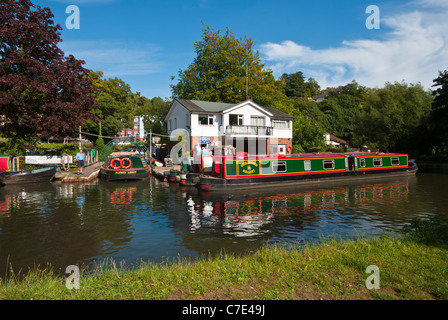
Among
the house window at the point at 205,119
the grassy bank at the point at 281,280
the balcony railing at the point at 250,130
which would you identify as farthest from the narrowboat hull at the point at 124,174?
the grassy bank at the point at 281,280

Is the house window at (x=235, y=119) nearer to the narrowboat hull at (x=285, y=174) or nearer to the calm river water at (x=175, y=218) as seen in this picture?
the narrowboat hull at (x=285, y=174)

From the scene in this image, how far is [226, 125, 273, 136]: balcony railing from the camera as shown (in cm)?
3319

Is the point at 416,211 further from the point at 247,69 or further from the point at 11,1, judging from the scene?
the point at 247,69

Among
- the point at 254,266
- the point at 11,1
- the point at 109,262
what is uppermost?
the point at 11,1

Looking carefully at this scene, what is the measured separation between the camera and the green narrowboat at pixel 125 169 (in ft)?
76.2

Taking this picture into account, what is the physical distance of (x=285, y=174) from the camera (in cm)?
2134

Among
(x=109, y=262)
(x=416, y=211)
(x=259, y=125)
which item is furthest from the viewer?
(x=259, y=125)

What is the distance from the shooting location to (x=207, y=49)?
46.7 meters

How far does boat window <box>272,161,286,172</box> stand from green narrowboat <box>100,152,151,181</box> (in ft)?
35.8

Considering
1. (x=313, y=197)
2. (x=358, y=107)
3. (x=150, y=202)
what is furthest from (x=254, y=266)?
(x=358, y=107)

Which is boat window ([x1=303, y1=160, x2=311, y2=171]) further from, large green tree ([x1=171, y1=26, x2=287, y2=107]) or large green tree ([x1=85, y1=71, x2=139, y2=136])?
large green tree ([x1=85, y1=71, x2=139, y2=136])

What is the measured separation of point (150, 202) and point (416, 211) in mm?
13431

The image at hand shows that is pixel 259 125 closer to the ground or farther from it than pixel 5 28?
closer to the ground

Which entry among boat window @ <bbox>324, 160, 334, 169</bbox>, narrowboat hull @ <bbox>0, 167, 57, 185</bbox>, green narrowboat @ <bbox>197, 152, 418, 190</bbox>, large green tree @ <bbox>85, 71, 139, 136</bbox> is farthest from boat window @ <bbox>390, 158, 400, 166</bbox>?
large green tree @ <bbox>85, 71, 139, 136</bbox>
